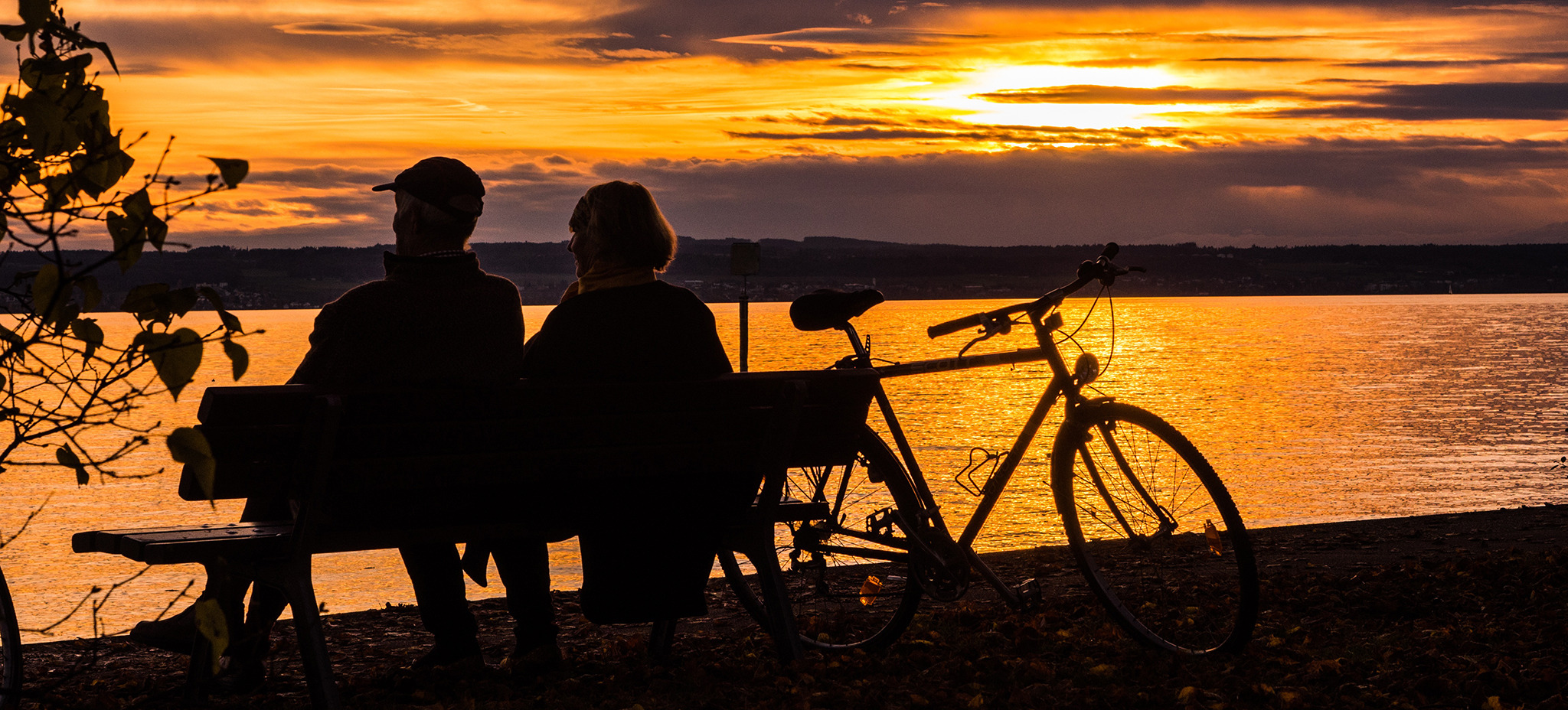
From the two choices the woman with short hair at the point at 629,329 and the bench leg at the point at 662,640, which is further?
the bench leg at the point at 662,640

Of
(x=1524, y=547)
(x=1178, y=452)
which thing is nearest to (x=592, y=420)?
(x=1178, y=452)

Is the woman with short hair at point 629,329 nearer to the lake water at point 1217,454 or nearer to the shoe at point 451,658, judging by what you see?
the shoe at point 451,658

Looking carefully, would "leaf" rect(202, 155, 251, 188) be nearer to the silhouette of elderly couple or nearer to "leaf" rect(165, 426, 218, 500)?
"leaf" rect(165, 426, 218, 500)

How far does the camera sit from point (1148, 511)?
5055 mm

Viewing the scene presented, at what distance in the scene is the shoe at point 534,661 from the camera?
495cm

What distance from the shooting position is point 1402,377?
3566 cm

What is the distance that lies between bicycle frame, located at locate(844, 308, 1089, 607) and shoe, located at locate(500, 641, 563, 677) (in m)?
1.36

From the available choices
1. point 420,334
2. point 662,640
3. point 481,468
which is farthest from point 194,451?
point 662,640

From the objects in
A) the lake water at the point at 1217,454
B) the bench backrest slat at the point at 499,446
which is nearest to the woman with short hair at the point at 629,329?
the bench backrest slat at the point at 499,446

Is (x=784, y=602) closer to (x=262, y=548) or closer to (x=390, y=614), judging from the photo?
(x=262, y=548)

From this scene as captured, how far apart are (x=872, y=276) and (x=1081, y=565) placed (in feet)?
552

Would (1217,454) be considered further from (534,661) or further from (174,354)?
(174,354)

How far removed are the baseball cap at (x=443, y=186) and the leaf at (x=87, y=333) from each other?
2487 millimetres

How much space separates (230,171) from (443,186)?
106 inches
